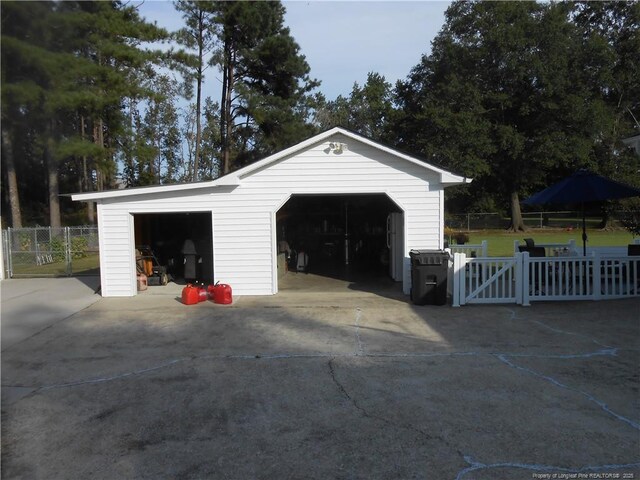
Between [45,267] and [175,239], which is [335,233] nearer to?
[175,239]

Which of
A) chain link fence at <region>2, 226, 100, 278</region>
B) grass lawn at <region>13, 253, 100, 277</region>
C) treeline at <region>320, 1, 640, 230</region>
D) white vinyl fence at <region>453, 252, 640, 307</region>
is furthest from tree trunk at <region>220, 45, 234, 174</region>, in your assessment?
white vinyl fence at <region>453, 252, 640, 307</region>

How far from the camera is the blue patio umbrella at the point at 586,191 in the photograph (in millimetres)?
10234

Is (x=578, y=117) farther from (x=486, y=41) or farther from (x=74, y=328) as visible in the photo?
(x=74, y=328)

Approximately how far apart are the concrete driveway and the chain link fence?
924 cm

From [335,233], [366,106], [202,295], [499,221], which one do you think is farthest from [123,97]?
[366,106]

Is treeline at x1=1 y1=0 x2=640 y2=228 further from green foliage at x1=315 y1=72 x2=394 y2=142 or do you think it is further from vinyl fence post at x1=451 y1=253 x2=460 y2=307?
vinyl fence post at x1=451 y1=253 x2=460 y2=307

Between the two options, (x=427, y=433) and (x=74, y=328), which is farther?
(x=74, y=328)

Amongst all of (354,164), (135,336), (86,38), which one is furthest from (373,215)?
(86,38)

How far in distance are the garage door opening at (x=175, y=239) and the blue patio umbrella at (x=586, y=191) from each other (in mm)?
8536

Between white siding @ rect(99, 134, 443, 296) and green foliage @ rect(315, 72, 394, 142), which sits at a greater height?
green foliage @ rect(315, 72, 394, 142)

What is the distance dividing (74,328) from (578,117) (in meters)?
34.9

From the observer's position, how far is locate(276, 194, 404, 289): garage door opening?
1653 cm

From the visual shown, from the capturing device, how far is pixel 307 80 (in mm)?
31312

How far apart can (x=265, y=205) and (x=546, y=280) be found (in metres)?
6.06
